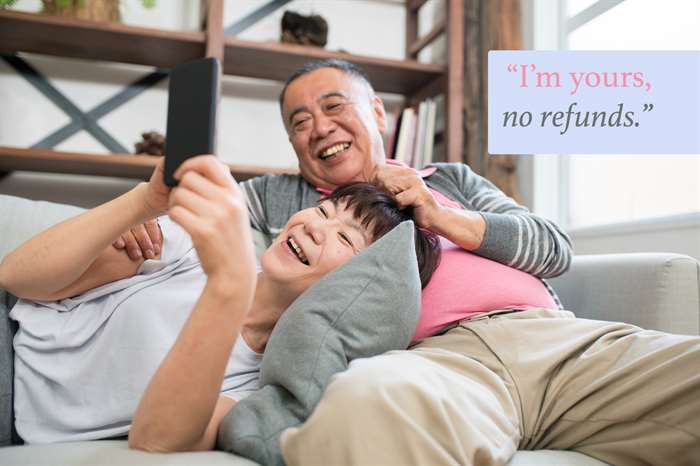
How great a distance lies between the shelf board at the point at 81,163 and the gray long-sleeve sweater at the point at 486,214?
1.82ft

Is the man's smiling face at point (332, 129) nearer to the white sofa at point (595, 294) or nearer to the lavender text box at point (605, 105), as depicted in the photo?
the lavender text box at point (605, 105)

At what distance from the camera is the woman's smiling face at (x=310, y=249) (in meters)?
1.02

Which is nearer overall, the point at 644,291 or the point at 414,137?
the point at 644,291

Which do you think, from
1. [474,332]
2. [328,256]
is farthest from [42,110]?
[474,332]

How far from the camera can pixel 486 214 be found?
122cm

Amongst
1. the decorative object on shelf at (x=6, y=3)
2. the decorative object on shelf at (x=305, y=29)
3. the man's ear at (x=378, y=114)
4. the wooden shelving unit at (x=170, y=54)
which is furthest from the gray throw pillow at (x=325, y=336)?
the decorative object on shelf at (x=6, y=3)

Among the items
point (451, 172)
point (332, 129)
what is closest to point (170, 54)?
point (332, 129)

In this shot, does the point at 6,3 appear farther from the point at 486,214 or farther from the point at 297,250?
the point at 486,214

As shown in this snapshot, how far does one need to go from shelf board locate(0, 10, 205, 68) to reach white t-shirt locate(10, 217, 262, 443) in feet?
4.39

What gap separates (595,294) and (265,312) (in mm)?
708

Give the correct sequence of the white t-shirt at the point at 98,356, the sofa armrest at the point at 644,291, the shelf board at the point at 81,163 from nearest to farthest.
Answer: the white t-shirt at the point at 98,356 → the sofa armrest at the point at 644,291 → the shelf board at the point at 81,163

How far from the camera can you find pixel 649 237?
5.58 feet

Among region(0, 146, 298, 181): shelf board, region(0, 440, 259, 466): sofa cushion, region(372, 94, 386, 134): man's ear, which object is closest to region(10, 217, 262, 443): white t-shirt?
region(0, 440, 259, 466): sofa cushion

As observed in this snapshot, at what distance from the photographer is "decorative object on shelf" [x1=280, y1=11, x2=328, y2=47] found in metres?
2.33
